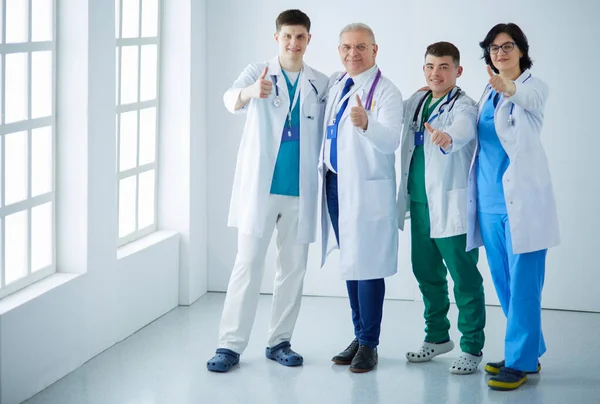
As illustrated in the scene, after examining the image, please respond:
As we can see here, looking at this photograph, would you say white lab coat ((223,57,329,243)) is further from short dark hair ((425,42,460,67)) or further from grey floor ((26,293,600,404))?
grey floor ((26,293,600,404))

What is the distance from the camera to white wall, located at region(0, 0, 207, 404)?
3818 mm

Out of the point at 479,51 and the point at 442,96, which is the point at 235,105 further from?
the point at 479,51

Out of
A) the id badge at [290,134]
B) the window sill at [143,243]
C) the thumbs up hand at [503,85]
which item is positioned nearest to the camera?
the thumbs up hand at [503,85]

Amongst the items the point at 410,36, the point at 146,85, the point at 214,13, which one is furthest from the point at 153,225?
the point at 410,36

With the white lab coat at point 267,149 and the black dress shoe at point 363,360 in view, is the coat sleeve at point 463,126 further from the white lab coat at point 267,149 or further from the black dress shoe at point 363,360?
the black dress shoe at point 363,360

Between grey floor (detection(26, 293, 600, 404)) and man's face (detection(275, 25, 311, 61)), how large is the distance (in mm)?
1461

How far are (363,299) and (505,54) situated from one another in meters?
1.26

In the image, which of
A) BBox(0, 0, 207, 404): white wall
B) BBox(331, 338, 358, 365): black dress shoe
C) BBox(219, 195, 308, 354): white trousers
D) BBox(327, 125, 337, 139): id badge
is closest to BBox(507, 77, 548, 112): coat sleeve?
BBox(327, 125, 337, 139): id badge

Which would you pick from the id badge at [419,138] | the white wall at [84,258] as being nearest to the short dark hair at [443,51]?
the id badge at [419,138]

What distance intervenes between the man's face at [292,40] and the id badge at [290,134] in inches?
12.4

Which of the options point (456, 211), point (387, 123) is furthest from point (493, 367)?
point (387, 123)

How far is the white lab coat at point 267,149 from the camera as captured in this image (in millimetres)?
4125

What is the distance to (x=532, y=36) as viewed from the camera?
17.6 ft

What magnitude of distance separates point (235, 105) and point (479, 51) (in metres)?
1.93
